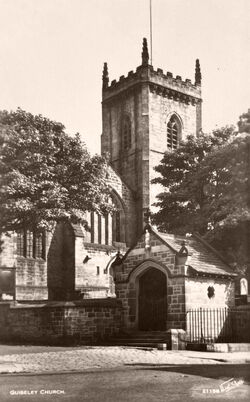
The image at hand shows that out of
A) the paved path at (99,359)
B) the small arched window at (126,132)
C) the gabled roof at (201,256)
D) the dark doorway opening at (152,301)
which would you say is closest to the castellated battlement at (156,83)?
the small arched window at (126,132)

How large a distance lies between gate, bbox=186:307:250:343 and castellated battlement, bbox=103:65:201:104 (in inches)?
1223

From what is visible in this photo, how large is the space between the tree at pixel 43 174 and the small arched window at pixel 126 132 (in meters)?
21.8

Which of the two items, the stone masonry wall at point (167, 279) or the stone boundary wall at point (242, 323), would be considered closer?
the stone masonry wall at point (167, 279)

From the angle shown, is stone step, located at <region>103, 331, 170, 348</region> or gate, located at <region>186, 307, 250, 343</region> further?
gate, located at <region>186, 307, 250, 343</region>

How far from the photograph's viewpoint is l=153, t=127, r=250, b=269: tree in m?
25.5

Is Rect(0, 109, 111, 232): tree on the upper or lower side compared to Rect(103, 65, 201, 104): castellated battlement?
lower

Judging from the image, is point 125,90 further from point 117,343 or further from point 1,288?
point 117,343

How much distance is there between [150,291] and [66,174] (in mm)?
8052

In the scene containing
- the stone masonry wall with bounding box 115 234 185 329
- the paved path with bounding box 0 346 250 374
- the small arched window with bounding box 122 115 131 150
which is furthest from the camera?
the small arched window with bounding box 122 115 131 150

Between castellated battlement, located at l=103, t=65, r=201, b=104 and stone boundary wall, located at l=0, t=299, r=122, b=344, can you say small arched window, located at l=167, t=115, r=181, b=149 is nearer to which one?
castellated battlement, located at l=103, t=65, r=201, b=104

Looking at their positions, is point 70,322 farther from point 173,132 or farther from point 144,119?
point 173,132

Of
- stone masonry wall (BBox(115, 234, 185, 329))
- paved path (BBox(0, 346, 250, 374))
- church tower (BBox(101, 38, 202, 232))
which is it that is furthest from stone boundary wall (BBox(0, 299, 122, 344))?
church tower (BBox(101, 38, 202, 232))

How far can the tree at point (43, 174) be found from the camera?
993 inches

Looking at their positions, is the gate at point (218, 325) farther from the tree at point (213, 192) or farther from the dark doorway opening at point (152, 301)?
the tree at point (213, 192)
